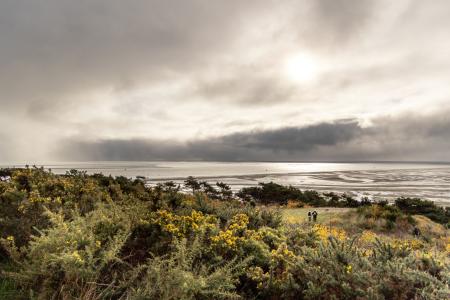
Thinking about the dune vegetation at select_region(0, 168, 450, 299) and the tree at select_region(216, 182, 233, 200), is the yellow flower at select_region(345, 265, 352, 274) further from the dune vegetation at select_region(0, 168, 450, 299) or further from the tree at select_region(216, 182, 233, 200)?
the tree at select_region(216, 182, 233, 200)

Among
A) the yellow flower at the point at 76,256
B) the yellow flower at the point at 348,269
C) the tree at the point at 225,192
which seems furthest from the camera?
the tree at the point at 225,192

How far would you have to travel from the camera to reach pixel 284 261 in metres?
4.45

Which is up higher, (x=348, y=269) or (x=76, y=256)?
(x=76, y=256)

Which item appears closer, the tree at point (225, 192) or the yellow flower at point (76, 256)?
the yellow flower at point (76, 256)

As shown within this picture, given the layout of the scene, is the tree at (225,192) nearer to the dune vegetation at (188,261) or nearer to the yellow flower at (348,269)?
the dune vegetation at (188,261)

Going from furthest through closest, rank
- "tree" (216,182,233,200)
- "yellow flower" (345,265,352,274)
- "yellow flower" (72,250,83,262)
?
1. "tree" (216,182,233,200)
2. "yellow flower" (345,265,352,274)
3. "yellow flower" (72,250,83,262)

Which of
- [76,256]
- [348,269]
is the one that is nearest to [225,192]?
[348,269]

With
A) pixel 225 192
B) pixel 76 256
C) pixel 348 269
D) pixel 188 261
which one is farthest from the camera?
pixel 225 192

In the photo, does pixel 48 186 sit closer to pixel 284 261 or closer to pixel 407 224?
pixel 284 261

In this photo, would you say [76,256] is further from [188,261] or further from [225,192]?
[225,192]

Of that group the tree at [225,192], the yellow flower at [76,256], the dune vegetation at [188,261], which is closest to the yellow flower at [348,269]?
the dune vegetation at [188,261]

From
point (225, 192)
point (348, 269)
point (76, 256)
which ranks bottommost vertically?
point (225, 192)

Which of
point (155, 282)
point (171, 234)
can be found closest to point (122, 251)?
point (171, 234)

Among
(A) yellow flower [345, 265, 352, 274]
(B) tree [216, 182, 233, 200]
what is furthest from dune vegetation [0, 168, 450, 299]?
(B) tree [216, 182, 233, 200]
